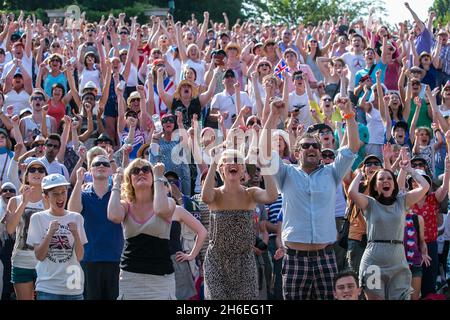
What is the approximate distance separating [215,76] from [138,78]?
6.80ft

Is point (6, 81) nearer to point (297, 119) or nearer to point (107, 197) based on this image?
point (297, 119)

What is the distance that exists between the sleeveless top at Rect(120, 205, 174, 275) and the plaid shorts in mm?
1113

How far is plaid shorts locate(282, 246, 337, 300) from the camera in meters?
10.2

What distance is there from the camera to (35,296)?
11.0 meters

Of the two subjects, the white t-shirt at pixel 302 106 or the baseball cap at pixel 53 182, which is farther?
the white t-shirt at pixel 302 106

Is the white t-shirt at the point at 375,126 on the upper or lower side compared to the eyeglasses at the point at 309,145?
upper

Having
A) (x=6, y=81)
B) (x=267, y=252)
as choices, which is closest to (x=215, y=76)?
(x=6, y=81)

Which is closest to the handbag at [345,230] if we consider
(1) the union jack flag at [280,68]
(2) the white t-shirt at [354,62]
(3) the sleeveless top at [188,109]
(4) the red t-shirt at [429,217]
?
(4) the red t-shirt at [429,217]

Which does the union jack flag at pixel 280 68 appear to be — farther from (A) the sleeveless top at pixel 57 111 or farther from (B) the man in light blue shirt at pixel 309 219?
(B) the man in light blue shirt at pixel 309 219

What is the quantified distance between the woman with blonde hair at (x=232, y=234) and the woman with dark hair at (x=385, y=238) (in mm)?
1192

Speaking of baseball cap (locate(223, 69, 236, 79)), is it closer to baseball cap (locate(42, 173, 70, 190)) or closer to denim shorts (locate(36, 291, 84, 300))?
baseball cap (locate(42, 173, 70, 190))

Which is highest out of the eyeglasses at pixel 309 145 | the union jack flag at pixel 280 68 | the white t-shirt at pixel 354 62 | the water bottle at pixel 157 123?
the white t-shirt at pixel 354 62

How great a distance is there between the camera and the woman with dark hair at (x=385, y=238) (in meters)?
10.8
